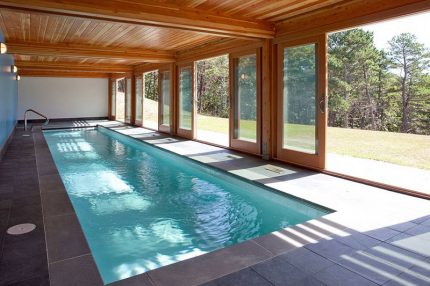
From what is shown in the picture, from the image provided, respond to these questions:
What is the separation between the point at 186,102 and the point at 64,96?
9368 millimetres

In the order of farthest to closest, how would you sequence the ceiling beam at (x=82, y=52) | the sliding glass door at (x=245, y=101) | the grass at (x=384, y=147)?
the ceiling beam at (x=82, y=52)
the grass at (x=384, y=147)
the sliding glass door at (x=245, y=101)

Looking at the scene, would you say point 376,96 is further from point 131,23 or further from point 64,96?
point 64,96

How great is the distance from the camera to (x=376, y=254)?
236 centimetres

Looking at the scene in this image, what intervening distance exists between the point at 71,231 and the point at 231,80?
5.02 m

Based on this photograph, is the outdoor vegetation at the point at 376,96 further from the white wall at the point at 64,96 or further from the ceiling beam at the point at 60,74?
the white wall at the point at 64,96

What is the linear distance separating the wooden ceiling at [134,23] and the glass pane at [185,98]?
2.83 feet

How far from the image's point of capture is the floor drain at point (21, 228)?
271 centimetres

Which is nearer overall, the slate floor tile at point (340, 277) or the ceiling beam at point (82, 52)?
the slate floor tile at point (340, 277)

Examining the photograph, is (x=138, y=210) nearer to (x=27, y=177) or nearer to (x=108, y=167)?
(x=27, y=177)

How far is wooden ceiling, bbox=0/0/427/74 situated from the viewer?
13.7ft

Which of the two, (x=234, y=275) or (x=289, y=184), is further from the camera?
(x=289, y=184)

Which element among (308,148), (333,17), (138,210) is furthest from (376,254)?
(333,17)

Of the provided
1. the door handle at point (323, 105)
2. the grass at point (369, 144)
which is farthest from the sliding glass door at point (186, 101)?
the door handle at point (323, 105)

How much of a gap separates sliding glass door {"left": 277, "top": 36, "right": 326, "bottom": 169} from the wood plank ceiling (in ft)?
1.80
